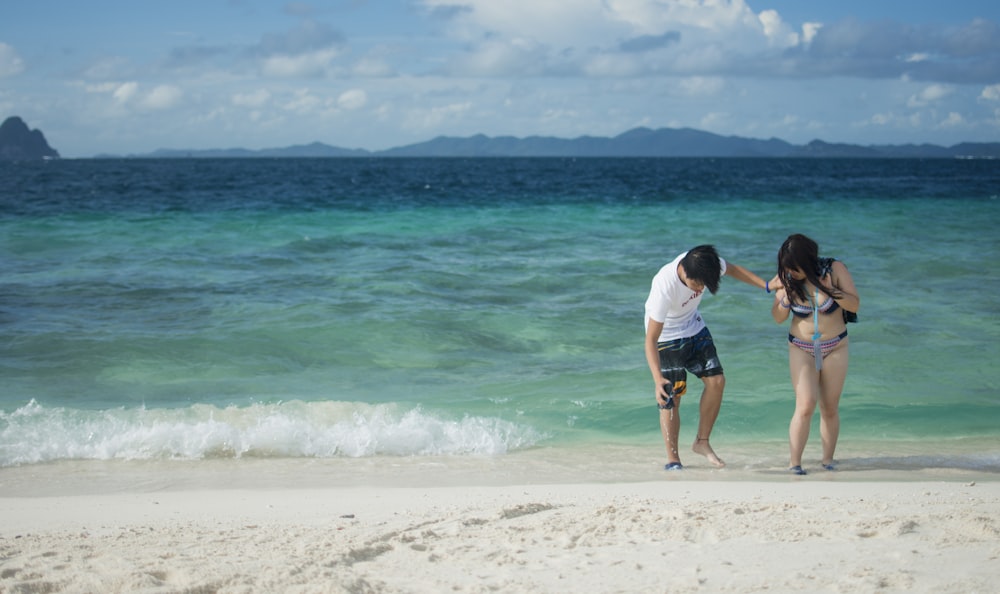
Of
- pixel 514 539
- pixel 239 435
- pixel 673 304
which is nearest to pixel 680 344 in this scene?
pixel 673 304

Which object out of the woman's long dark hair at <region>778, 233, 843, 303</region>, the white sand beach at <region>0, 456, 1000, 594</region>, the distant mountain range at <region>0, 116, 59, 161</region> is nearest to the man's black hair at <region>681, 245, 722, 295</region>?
the woman's long dark hair at <region>778, 233, 843, 303</region>

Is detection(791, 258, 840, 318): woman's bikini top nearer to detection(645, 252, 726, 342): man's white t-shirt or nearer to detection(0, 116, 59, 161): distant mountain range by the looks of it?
detection(645, 252, 726, 342): man's white t-shirt

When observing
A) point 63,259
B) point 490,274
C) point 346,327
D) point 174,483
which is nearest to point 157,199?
point 63,259

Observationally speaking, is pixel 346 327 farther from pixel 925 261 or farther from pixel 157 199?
pixel 157 199

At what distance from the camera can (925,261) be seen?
1552cm

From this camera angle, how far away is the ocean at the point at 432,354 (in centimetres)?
610

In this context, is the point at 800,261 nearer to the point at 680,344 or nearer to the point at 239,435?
the point at 680,344

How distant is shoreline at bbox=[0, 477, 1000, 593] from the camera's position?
3342 mm

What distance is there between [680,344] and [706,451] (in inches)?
30.9

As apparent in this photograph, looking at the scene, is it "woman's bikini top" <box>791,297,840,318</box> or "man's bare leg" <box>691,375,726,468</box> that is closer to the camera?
"woman's bikini top" <box>791,297,840,318</box>

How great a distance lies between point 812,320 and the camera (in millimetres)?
5215

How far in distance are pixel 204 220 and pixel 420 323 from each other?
14.1 m

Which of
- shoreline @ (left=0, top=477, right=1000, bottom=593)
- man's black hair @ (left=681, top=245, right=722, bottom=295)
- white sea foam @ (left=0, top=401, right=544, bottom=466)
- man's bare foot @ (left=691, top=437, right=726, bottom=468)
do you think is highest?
man's black hair @ (left=681, top=245, right=722, bottom=295)

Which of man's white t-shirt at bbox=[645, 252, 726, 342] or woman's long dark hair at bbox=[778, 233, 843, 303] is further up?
woman's long dark hair at bbox=[778, 233, 843, 303]
